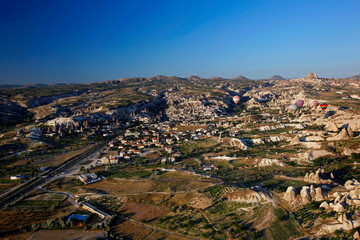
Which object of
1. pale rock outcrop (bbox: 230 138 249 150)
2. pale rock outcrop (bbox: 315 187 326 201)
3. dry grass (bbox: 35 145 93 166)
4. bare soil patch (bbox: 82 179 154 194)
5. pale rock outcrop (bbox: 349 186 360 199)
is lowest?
dry grass (bbox: 35 145 93 166)

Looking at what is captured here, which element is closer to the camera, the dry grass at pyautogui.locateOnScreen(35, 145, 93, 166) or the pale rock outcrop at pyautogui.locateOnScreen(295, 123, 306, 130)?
the dry grass at pyautogui.locateOnScreen(35, 145, 93, 166)

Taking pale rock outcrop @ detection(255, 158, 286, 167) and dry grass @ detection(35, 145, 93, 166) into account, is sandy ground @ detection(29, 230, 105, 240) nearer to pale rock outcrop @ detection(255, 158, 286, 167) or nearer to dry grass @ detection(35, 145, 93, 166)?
pale rock outcrop @ detection(255, 158, 286, 167)

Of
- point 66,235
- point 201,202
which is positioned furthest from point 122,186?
point 201,202

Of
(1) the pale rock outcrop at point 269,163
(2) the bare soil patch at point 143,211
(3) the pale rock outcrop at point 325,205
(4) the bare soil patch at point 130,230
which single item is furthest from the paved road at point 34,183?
(3) the pale rock outcrop at point 325,205

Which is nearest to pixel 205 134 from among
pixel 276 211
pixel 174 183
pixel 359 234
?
pixel 174 183

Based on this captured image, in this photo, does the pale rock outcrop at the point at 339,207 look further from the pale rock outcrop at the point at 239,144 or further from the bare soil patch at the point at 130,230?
the pale rock outcrop at the point at 239,144

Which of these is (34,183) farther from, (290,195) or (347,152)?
(347,152)

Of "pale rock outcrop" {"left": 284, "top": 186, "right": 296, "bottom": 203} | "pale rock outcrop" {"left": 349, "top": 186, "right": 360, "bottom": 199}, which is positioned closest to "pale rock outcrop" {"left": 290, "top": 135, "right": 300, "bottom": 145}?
"pale rock outcrop" {"left": 284, "top": 186, "right": 296, "bottom": 203}

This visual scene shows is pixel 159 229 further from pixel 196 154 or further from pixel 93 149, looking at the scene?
pixel 93 149
